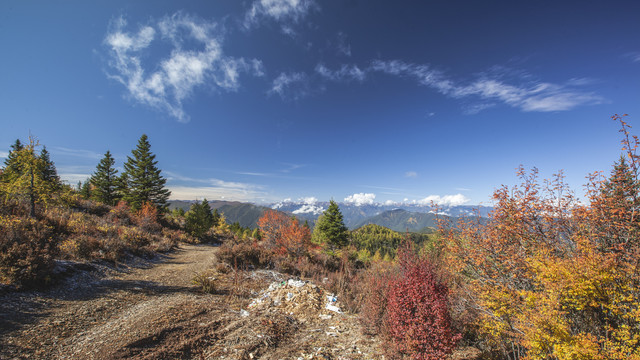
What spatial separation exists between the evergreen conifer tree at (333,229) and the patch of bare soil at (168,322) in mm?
20834

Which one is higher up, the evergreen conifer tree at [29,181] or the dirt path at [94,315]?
the evergreen conifer tree at [29,181]

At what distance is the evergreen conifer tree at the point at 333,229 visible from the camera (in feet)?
94.9

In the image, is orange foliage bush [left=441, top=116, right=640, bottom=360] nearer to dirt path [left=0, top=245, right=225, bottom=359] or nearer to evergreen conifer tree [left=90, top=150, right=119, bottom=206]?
dirt path [left=0, top=245, right=225, bottom=359]

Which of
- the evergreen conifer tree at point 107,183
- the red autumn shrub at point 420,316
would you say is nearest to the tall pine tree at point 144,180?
the evergreen conifer tree at point 107,183

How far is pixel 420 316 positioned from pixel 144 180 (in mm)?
35871

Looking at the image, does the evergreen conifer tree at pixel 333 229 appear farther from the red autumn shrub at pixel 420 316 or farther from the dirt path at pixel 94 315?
the red autumn shrub at pixel 420 316

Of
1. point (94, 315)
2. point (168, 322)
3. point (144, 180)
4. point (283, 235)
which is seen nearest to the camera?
point (168, 322)

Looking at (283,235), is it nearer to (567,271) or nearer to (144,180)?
(567,271)

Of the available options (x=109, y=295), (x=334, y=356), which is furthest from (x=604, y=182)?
(x=109, y=295)

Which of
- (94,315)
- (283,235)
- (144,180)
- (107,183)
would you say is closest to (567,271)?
(94,315)

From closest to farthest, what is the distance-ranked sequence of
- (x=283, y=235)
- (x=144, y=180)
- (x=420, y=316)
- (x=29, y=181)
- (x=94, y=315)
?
1. (x=420, y=316)
2. (x=94, y=315)
3. (x=29, y=181)
4. (x=283, y=235)
5. (x=144, y=180)

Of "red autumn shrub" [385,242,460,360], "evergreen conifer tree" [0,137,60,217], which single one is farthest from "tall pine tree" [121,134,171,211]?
"red autumn shrub" [385,242,460,360]

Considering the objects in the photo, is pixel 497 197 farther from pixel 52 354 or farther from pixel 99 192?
pixel 99 192

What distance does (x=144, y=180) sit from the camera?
28406 millimetres
